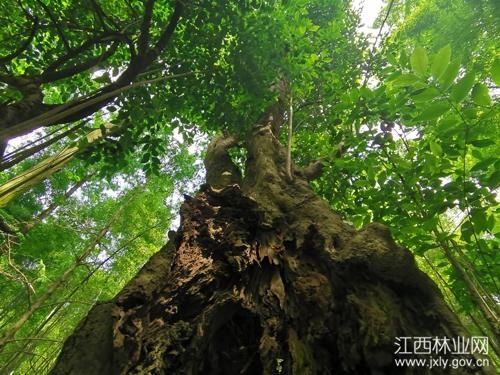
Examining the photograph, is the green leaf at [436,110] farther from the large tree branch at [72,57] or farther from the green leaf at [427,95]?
the large tree branch at [72,57]

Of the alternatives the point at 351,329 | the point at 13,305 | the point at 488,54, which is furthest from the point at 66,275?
the point at 488,54

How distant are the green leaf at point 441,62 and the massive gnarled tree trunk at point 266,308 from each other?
2.06 feet

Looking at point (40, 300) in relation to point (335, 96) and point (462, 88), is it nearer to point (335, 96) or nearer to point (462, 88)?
point (335, 96)

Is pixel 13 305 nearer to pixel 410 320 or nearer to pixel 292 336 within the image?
pixel 292 336

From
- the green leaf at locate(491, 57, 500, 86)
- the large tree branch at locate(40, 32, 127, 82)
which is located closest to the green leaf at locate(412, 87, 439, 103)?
the green leaf at locate(491, 57, 500, 86)

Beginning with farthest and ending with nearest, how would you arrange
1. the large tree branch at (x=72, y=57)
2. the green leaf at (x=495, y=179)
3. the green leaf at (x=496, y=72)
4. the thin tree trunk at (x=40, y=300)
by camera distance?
the thin tree trunk at (x=40, y=300) → the large tree branch at (x=72, y=57) → the green leaf at (x=495, y=179) → the green leaf at (x=496, y=72)

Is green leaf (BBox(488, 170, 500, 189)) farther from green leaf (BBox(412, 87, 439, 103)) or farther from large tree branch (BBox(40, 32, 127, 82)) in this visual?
large tree branch (BBox(40, 32, 127, 82))

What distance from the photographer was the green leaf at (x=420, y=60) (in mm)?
984

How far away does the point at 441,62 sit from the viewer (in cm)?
96

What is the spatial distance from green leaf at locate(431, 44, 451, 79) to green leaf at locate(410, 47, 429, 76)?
24 mm

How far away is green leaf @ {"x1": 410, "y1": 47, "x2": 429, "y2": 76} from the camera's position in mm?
984

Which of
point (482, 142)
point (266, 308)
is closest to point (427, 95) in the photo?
point (482, 142)

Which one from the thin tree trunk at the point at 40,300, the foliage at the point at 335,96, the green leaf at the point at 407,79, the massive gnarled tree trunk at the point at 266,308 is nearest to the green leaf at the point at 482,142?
the foliage at the point at 335,96

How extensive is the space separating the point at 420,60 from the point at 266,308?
103 cm
